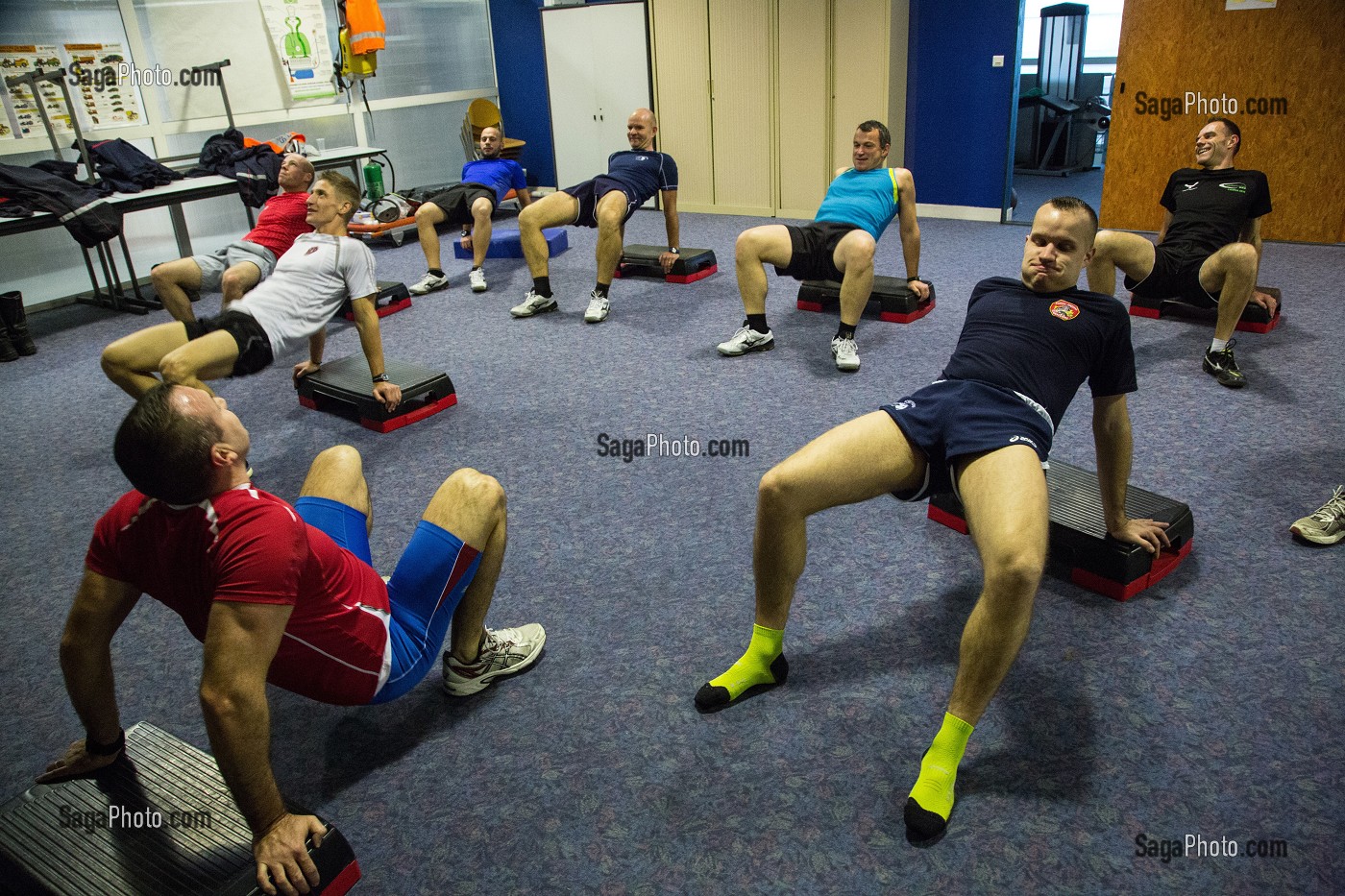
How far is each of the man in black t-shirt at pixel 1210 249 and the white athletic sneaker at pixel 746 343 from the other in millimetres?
1342

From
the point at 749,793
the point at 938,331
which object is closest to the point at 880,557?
the point at 749,793

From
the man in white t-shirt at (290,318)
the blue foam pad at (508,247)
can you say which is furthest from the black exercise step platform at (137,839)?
the blue foam pad at (508,247)

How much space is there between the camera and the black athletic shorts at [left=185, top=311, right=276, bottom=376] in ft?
10.4

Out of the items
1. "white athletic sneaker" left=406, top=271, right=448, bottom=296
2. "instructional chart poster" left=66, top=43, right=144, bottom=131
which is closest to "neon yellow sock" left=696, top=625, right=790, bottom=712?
"white athletic sneaker" left=406, top=271, right=448, bottom=296

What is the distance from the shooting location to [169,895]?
1420 millimetres

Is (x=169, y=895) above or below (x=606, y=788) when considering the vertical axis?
above

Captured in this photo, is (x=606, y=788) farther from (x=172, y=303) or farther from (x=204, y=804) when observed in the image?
(x=172, y=303)

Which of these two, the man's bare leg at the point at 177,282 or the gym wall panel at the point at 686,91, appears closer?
the man's bare leg at the point at 177,282

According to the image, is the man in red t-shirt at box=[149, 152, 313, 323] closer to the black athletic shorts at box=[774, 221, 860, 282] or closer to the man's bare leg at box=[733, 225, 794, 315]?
the man's bare leg at box=[733, 225, 794, 315]

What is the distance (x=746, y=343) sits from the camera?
4016 millimetres

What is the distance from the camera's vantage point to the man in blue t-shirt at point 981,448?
5.40 feet

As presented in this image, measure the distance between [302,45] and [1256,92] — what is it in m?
6.31

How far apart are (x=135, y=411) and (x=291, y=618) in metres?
0.41

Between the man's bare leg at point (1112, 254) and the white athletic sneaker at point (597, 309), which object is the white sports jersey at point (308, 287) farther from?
the man's bare leg at point (1112, 254)
